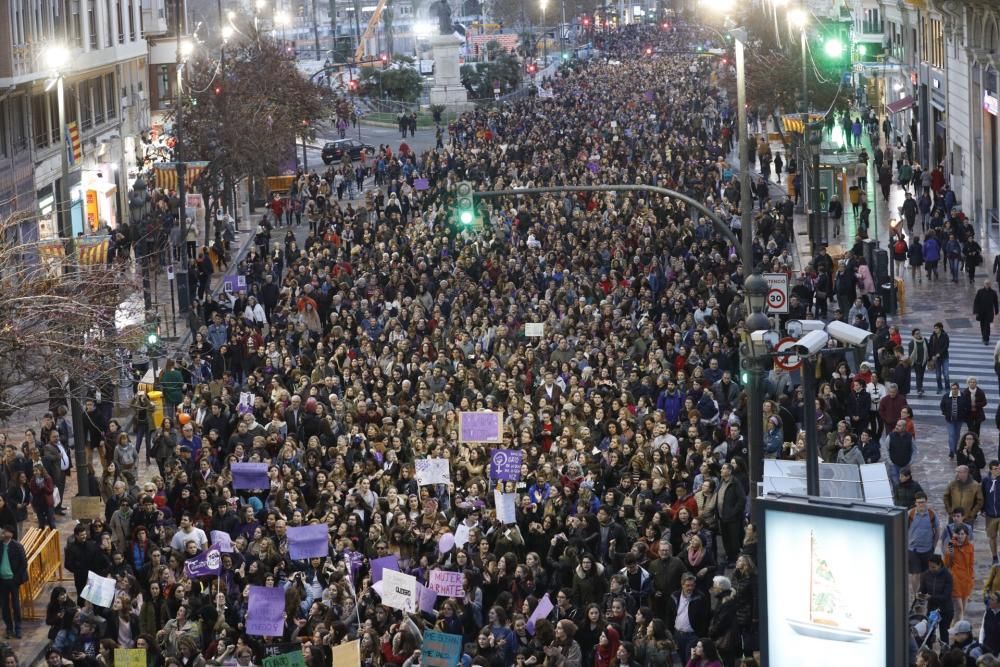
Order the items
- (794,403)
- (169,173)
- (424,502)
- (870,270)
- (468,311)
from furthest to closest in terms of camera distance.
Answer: (169,173) → (870,270) → (468,311) → (794,403) → (424,502)

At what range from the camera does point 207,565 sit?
20.2m

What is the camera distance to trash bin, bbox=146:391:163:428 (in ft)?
96.4

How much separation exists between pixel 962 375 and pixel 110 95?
3749 centimetres

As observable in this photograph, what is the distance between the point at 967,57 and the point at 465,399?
3187 cm

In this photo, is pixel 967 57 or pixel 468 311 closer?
pixel 468 311

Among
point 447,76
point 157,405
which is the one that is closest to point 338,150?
point 447,76

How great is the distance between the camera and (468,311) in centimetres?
3431

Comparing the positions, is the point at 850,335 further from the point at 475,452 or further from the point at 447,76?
the point at 447,76

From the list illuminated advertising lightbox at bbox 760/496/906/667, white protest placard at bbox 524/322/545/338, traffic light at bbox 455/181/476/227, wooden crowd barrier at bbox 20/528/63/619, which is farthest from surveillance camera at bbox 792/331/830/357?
white protest placard at bbox 524/322/545/338

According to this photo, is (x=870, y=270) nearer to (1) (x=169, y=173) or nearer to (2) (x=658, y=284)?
(2) (x=658, y=284)

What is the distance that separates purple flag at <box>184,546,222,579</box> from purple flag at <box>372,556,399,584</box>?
1.84 metres

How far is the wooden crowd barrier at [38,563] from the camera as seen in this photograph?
2231cm

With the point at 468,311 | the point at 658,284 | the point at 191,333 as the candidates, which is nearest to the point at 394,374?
the point at 468,311

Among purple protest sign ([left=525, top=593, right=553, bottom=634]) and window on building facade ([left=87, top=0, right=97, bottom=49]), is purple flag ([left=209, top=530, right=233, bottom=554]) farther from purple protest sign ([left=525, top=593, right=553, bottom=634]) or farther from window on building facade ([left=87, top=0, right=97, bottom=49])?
window on building facade ([left=87, top=0, right=97, bottom=49])
